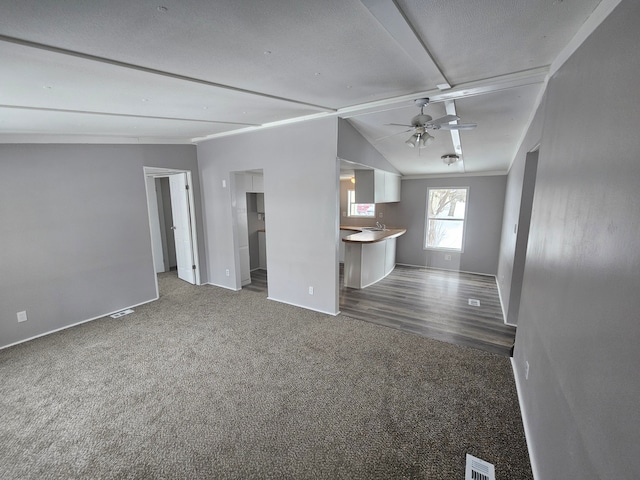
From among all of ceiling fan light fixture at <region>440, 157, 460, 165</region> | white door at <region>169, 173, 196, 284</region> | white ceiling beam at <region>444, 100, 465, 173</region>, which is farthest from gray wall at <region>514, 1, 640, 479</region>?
white door at <region>169, 173, 196, 284</region>

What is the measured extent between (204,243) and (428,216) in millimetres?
5185

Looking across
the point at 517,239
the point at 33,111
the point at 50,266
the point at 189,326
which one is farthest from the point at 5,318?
the point at 517,239

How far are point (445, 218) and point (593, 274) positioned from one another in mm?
5850

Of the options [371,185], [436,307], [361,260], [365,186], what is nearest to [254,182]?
[365,186]

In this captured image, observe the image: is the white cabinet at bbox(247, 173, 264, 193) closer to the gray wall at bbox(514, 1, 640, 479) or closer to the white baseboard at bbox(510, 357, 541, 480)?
→ the gray wall at bbox(514, 1, 640, 479)

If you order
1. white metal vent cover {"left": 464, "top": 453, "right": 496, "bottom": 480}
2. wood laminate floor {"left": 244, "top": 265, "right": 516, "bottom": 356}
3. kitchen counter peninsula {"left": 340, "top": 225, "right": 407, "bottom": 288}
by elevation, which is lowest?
wood laminate floor {"left": 244, "top": 265, "right": 516, "bottom": 356}

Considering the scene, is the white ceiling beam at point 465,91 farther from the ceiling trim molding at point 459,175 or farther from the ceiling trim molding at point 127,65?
the ceiling trim molding at point 459,175

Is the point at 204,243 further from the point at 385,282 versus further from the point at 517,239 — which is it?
the point at 517,239

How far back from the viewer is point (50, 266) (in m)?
3.37

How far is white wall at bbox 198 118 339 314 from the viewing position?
3.61 metres

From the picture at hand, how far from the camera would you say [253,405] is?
217 centimetres

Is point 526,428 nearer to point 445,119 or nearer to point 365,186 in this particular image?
point 445,119

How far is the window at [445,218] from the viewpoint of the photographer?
6.36m

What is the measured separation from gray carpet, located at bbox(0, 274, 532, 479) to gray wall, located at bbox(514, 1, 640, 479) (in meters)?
0.58
